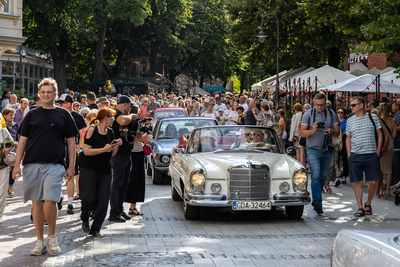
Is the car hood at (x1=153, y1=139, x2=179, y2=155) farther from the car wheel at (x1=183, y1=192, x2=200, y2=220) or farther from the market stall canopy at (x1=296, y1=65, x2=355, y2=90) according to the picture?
the market stall canopy at (x1=296, y1=65, x2=355, y2=90)

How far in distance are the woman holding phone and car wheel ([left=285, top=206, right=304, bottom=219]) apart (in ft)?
10.0

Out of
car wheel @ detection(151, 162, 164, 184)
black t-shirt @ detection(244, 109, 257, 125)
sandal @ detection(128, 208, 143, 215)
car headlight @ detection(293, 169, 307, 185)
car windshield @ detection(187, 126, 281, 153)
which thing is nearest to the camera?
car headlight @ detection(293, 169, 307, 185)

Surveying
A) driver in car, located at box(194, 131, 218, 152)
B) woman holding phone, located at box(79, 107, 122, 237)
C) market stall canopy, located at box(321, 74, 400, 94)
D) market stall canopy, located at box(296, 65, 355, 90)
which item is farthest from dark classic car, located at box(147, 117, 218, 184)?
market stall canopy, located at box(296, 65, 355, 90)

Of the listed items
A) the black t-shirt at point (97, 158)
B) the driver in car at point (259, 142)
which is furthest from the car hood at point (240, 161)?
the black t-shirt at point (97, 158)

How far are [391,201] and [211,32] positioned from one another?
48.9 metres

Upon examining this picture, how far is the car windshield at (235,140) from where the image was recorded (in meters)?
9.63

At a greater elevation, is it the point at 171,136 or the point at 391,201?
the point at 171,136

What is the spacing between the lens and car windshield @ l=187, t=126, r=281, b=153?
379 inches

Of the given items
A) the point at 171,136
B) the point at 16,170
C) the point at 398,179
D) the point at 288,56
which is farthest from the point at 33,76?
the point at 16,170

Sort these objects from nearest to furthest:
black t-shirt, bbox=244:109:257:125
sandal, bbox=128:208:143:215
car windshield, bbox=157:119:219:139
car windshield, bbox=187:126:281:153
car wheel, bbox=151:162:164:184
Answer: sandal, bbox=128:208:143:215 → car windshield, bbox=187:126:281:153 → car wheel, bbox=151:162:164:184 → car windshield, bbox=157:119:219:139 → black t-shirt, bbox=244:109:257:125

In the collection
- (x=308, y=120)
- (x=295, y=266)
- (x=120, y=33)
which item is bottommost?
(x=295, y=266)

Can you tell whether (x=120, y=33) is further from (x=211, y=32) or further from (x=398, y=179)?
(x=398, y=179)

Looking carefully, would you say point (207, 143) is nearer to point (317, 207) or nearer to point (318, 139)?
→ point (318, 139)

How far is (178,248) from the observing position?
22.5 feet
